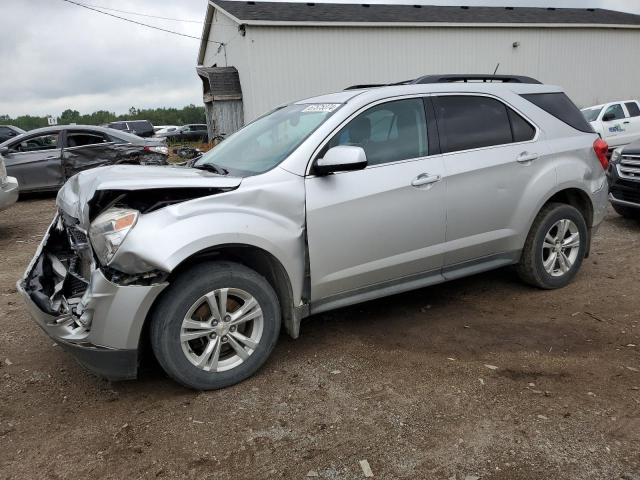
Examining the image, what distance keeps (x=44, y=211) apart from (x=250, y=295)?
8.11 m

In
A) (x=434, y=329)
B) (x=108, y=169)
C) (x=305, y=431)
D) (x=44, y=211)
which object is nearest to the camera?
(x=305, y=431)

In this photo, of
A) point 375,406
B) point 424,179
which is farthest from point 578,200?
point 375,406

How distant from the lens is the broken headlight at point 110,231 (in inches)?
109

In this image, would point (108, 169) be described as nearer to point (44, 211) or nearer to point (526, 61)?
point (44, 211)

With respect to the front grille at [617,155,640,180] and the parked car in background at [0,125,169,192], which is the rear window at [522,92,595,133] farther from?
the parked car in background at [0,125,169,192]

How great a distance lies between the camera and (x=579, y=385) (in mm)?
3111

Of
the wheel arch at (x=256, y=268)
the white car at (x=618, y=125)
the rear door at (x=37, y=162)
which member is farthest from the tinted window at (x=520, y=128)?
the white car at (x=618, y=125)

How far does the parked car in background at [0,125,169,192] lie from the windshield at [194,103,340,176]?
6903 millimetres

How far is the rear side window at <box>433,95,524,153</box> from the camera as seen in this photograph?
13.0 ft

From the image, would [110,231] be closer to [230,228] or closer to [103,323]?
[103,323]

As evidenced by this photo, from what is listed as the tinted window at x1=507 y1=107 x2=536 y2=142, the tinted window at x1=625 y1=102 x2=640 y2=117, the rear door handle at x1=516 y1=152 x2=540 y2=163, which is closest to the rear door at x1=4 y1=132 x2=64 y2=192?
the tinted window at x1=507 y1=107 x2=536 y2=142

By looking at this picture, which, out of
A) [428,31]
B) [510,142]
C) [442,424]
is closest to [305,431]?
[442,424]

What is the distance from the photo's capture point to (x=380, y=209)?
351cm

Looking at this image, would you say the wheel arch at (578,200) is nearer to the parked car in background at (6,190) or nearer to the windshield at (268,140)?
the windshield at (268,140)
